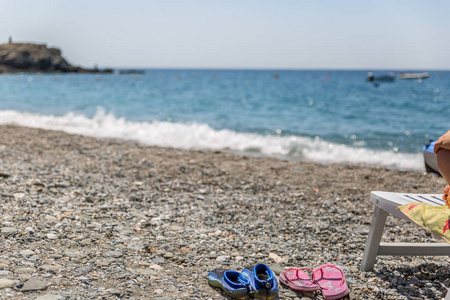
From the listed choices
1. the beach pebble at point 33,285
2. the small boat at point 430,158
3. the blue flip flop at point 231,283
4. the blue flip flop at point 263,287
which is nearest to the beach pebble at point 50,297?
the beach pebble at point 33,285

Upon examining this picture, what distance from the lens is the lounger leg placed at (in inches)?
167

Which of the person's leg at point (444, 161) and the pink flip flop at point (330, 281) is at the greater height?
the person's leg at point (444, 161)

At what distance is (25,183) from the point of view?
21.7 feet

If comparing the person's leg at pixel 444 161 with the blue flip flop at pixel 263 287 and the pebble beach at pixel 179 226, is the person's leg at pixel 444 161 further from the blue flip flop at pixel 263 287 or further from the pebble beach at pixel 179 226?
the blue flip flop at pixel 263 287

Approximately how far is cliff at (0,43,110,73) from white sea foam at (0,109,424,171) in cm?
9971

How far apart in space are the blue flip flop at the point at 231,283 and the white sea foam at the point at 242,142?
8.09 meters

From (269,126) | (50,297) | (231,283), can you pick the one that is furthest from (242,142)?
(50,297)

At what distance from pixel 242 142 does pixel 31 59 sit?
10974cm

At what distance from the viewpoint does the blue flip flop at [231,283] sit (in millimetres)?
3695

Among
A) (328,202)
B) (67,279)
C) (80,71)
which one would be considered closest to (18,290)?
(67,279)

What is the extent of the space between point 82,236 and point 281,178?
4.73m

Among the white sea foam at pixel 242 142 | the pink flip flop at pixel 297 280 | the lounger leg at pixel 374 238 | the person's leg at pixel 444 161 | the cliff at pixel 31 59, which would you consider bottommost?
the cliff at pixel 31 59

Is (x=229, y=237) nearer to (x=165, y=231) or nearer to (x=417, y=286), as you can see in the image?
(x=165, y=231)

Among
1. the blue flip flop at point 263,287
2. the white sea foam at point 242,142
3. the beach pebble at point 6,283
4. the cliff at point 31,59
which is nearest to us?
the beach pebble at point 6,283
